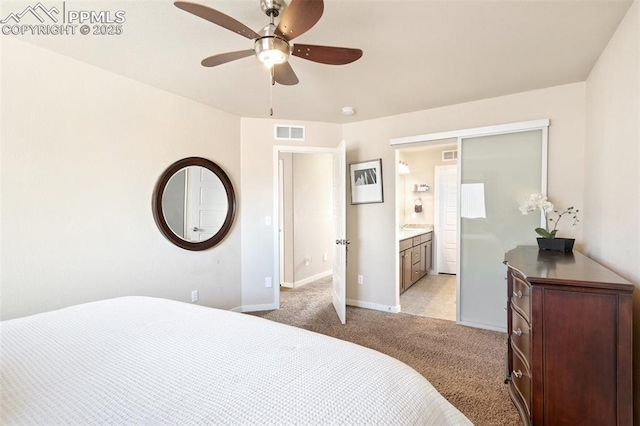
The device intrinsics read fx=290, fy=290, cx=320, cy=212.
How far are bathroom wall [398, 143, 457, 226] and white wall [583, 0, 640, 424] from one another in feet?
10.3

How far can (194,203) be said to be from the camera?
2.99 meters

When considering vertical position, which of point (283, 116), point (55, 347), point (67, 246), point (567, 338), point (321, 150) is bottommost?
point (567, 338)

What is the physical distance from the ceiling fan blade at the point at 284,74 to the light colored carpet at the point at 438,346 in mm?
2298

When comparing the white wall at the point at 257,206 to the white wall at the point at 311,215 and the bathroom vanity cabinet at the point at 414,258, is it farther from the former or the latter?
the bathroom vanity cabinet at the point at 414,258

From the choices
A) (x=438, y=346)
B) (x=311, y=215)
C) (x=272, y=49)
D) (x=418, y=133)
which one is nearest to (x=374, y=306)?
(x=438, y=346)

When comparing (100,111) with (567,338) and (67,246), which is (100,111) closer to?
(67,246)

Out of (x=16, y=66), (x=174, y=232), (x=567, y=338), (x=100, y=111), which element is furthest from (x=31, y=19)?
(x=567, y=338)

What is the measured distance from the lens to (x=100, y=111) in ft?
7.49

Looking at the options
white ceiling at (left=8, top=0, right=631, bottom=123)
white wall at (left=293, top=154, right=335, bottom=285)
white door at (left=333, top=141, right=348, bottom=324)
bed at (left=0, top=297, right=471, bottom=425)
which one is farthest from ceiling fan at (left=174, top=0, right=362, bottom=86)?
white wall at (left=293, top=154, right=335, bottom=285)

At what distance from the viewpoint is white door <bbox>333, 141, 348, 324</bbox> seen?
10.3ft

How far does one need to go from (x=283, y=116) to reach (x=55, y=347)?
2.96 metres

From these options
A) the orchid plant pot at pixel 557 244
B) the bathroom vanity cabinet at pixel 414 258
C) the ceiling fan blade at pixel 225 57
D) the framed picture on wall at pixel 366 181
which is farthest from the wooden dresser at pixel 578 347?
the bathroom vanity cabinet at pixel 414 258

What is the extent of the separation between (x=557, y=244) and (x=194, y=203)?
3.21 meters

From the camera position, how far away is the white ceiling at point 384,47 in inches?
64.0
